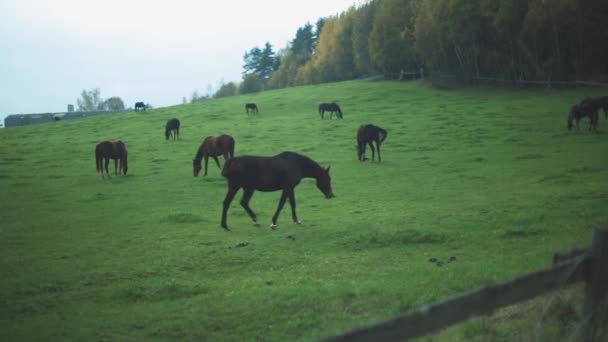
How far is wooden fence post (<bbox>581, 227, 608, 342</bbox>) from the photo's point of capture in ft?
12.7

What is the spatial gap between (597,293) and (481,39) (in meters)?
49.7

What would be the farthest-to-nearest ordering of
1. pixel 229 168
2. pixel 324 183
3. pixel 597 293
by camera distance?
pixel 324 183, pixel 229 168, pixel 597 293

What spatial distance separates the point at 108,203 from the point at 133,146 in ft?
54.6

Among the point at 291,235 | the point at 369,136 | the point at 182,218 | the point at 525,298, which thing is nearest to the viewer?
the point at 525,298

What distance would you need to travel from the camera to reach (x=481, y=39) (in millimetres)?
49594

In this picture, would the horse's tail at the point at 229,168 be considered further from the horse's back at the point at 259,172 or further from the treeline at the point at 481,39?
the treeline at the point at 481,39

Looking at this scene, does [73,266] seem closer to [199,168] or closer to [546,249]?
[546,249]

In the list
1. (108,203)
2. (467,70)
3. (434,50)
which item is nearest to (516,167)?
(108,203)

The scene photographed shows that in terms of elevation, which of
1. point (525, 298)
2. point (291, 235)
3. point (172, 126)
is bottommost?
point (291, 235)

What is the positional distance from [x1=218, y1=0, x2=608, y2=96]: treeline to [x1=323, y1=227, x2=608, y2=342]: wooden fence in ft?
136

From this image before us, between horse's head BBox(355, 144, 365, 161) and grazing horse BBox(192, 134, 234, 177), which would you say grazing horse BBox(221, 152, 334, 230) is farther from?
horse's head BBox(355, 144, 365, 161)

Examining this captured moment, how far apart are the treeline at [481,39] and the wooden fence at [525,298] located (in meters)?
41.4

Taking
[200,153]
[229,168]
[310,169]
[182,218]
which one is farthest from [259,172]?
[200,153]

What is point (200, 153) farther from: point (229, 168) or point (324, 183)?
point (229, 168)
